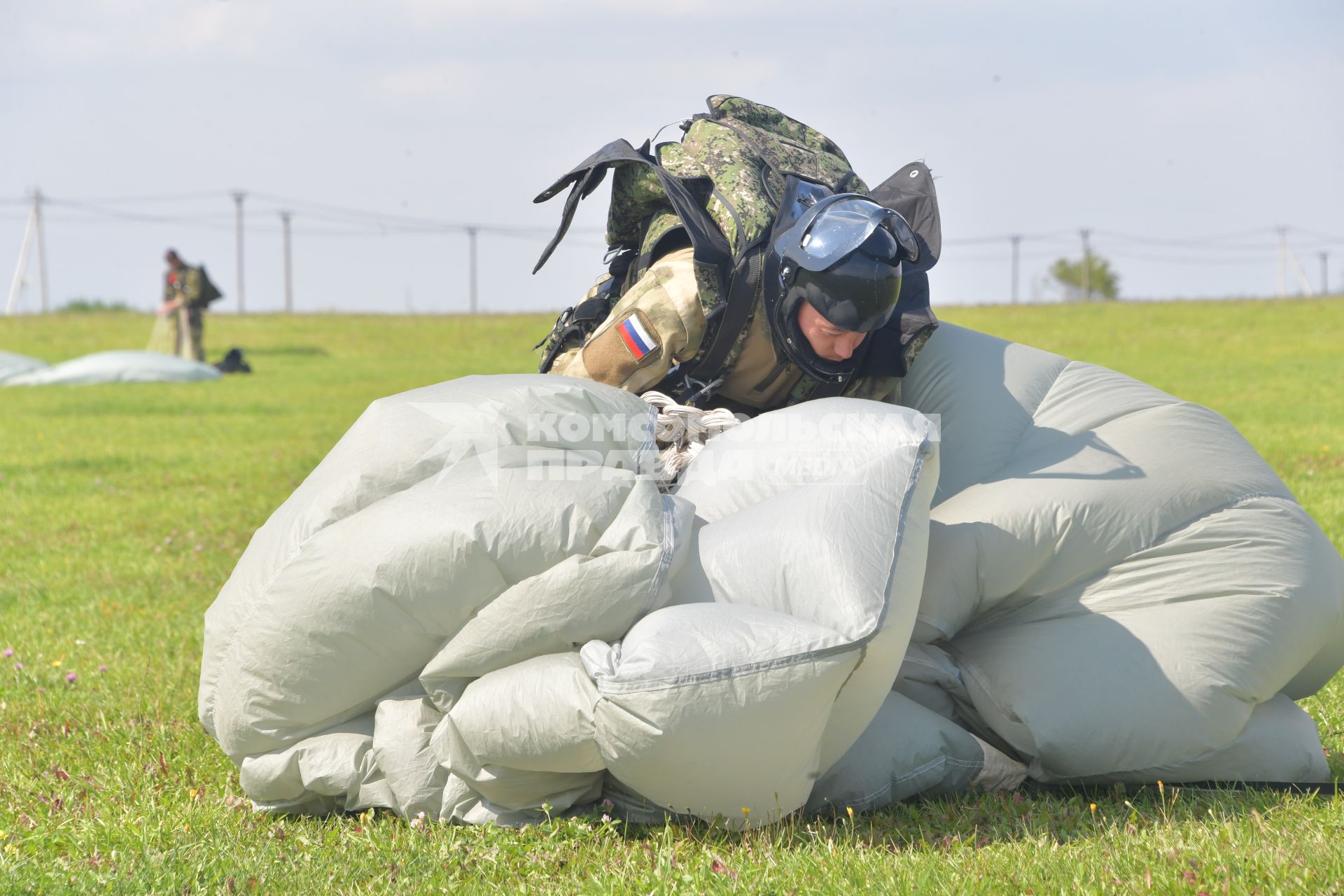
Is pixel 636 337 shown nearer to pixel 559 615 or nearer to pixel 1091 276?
pixel 559 615

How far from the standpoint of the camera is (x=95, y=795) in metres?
3.33

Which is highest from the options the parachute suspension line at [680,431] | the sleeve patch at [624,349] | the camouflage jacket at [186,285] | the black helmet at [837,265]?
the camouflage jacket at [186,285]

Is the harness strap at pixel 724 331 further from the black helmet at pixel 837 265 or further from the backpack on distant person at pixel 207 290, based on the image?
the backpack on distant person at pixel 207 290

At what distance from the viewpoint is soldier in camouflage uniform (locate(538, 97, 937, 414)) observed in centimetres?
367

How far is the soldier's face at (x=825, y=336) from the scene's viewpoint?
3723 millimetres

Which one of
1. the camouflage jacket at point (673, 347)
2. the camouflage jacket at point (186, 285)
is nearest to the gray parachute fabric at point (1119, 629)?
the camouflage jacket at point (673, 347)

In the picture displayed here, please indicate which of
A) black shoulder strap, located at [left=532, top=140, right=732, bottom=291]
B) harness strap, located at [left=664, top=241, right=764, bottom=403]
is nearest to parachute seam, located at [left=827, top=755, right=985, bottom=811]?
harness strap, located at [left=664, top=241, right=764, bottom=403]

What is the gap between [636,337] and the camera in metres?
3.81

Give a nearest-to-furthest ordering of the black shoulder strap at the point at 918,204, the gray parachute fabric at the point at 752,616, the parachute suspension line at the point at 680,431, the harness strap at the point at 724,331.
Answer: the gray parachute fabric at the point at 752,616
the parachute suspension line at the point at 680,431
the harness strap at the point at 724,331
the black shoulder strap at the point at 918,204

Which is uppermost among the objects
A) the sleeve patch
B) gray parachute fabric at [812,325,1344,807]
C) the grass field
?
the sleeve patch

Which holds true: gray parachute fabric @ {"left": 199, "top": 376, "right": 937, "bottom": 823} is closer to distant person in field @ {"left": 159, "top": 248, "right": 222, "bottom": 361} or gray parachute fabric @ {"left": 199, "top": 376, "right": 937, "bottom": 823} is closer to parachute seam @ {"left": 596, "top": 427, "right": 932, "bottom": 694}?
parachute seam @ {"left": 596, "top": 427, "right": 932, "bottom": 694}

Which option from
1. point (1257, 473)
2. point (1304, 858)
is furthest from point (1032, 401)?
point (1304, 858)

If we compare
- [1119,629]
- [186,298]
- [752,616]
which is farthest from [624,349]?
[186,298]

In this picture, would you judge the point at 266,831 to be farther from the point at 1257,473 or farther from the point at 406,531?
the point at 1257,473
